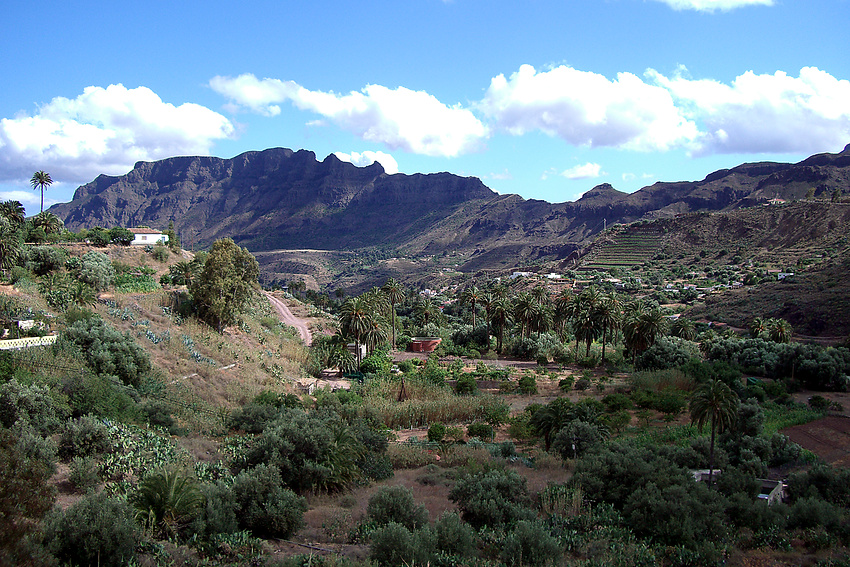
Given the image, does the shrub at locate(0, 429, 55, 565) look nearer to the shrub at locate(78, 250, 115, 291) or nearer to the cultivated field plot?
the cultivated field plot

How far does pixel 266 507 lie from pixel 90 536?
407 centimetres

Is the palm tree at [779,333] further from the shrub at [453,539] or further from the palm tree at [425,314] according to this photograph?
the shrub at [453,539]

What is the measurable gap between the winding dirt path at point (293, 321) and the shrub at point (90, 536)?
4114 centimetres

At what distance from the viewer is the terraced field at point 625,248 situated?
120 meters

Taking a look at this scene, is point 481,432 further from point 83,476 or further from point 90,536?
point 90,536

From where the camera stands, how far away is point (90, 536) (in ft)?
30.1

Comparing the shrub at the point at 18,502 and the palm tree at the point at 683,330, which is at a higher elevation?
the shrub at the point at 18,502

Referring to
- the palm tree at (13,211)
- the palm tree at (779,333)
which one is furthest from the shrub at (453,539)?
the palm tree at (13,211)

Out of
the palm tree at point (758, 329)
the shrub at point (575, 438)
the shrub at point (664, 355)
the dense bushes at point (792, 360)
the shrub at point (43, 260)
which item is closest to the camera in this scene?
the shrub at point (575, 438)

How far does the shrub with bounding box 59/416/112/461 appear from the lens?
14.5 m

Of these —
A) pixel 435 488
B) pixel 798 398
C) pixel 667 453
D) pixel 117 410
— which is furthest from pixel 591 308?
pixel 117 410

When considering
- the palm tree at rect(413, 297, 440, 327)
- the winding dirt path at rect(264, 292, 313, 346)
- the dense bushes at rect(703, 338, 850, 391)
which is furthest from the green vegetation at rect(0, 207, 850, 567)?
the palm tree at rect(413, 297, 440, 327)

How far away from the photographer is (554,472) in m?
18.4

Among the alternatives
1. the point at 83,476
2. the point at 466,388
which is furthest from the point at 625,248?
the point at 83,476
